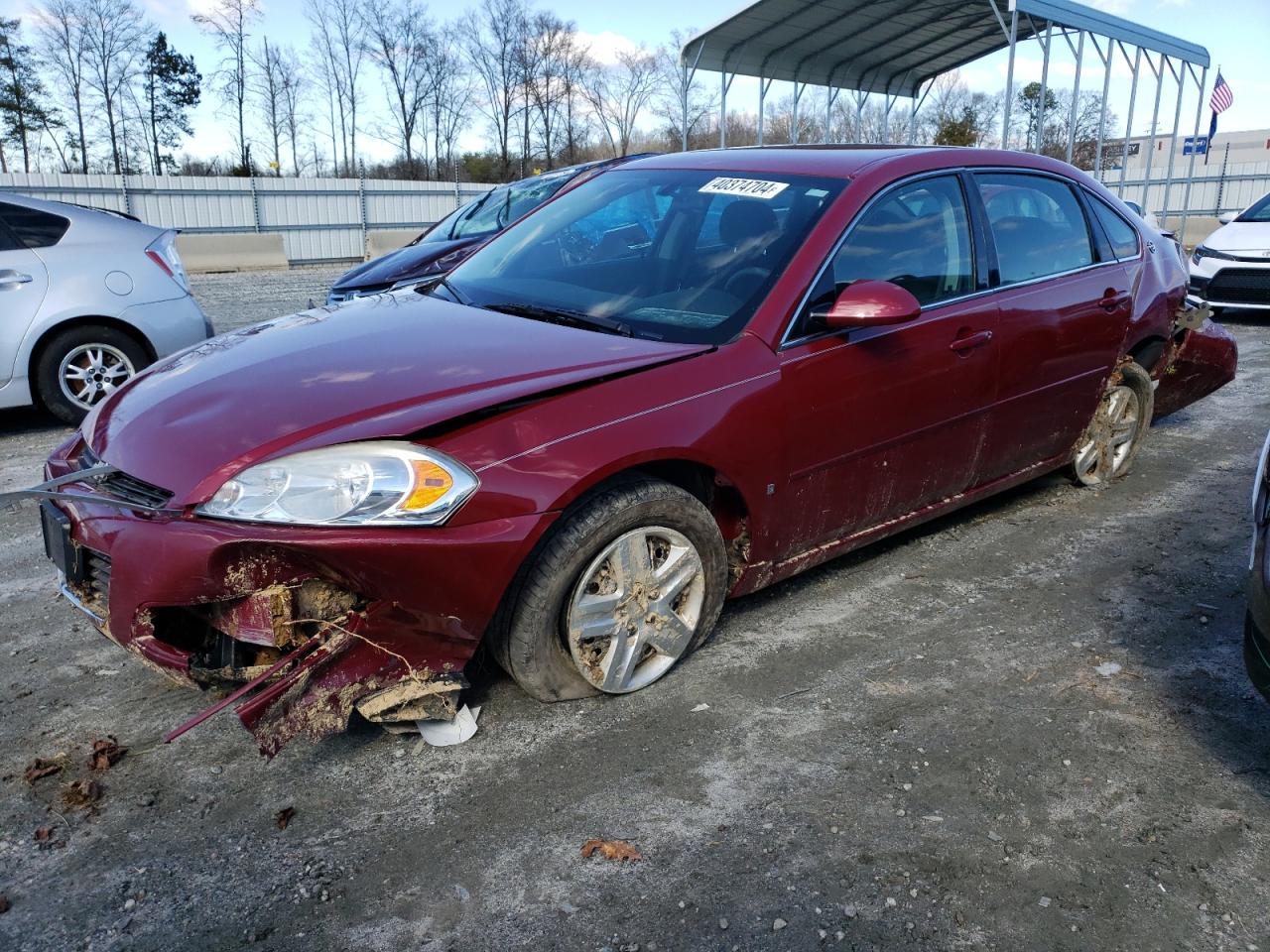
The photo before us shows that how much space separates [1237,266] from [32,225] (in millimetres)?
11025

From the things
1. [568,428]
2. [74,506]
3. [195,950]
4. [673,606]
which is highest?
[568,428]

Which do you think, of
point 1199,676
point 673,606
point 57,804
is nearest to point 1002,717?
point 1199,676

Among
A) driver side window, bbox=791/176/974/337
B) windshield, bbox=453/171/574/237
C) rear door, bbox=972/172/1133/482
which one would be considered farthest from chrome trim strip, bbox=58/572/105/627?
windshield, bbox=453/171/574/237

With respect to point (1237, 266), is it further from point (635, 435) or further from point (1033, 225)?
point (635, 435)

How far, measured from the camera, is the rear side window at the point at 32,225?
20.5 feet

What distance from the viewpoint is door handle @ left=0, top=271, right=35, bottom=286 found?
6.12 metres

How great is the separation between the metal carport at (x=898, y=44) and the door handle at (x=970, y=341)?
1289cm

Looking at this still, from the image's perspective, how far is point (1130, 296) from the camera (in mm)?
4684

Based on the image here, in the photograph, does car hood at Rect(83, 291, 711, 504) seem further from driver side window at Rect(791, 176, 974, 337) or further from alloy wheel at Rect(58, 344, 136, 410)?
alloy wheel at Rect(58, 344, 136, 410)

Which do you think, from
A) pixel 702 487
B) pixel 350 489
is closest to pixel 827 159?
pixel 702 487

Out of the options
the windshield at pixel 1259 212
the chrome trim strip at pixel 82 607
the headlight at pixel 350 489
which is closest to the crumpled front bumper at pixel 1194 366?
the headlight at pixel 350 489

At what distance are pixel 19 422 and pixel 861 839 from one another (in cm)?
666

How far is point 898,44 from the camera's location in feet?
66.5

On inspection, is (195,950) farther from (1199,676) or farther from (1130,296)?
(1130,296)
